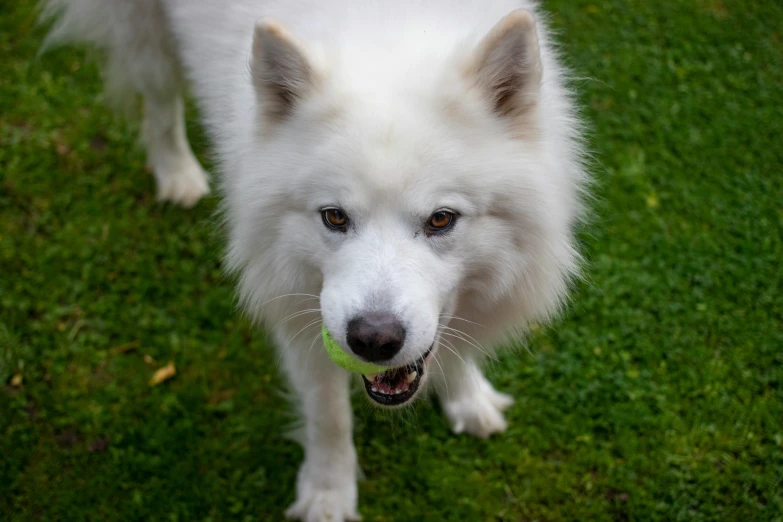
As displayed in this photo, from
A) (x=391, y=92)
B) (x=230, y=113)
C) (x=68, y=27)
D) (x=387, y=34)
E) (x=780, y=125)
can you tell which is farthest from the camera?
(x=780, y=125)

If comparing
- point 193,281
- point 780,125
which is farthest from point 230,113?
point 780,125

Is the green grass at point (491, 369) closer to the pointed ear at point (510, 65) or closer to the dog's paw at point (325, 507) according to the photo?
the dog's paw at point (325, 507)

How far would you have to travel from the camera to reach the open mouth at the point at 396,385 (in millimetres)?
2398

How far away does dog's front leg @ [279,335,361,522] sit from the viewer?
2.91 meters

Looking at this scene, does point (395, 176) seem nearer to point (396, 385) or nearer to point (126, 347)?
point (396, 385)

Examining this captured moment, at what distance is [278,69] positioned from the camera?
2.21 metres

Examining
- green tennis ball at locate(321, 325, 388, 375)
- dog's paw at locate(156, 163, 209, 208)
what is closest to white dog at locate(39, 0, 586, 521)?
green tennis ball at locate(321, 325, 388, 375)

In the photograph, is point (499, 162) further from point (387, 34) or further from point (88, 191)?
point (88, 191)

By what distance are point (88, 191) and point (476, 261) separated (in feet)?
10.6

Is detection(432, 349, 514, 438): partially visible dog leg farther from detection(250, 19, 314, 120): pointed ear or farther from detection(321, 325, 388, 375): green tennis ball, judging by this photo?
detection(250, 19, 314, 120): pointed ear

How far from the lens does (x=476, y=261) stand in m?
2.26

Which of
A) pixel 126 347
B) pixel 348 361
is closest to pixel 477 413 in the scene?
pixel 348 361

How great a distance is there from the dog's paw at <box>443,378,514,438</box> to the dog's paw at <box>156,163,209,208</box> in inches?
87.3

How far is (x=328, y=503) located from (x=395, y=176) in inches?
74.5
